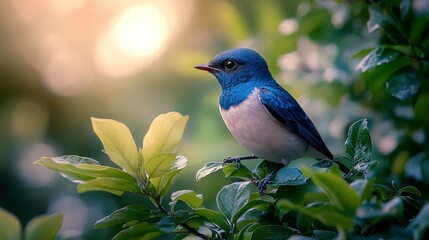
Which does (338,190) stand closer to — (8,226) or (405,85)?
Result: (8,226)

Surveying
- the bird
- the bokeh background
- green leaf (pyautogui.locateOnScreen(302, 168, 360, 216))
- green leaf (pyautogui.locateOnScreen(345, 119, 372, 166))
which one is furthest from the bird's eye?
green leaf (pyautogui.locateOnScreen(302, 168, 360, 216))

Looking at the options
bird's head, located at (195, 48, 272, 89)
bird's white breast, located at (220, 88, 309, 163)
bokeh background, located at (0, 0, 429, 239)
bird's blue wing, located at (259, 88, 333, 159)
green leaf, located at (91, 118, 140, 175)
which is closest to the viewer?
green leaf, located at (91, 118, 140, 175)

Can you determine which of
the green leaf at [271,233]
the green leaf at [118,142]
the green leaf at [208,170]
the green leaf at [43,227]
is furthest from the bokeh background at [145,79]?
the green leaf at [43,227]

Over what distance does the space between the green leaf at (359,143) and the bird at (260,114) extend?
573 millimetres

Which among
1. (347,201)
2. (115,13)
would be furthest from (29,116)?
(347,201)

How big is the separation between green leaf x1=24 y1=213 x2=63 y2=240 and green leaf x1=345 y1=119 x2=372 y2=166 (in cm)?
74

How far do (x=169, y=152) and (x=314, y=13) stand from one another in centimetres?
145

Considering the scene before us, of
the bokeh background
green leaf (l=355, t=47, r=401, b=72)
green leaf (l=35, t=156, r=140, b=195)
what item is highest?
green leaf (l=355, t=47, r=401, b=72)

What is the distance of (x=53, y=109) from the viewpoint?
13.2ft

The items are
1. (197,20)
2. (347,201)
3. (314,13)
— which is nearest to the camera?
(347,201)

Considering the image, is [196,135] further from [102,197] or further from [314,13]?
[314,13]

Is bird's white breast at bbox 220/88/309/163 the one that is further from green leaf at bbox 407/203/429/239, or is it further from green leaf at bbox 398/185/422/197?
green leaf at bbox 407/203/429/239

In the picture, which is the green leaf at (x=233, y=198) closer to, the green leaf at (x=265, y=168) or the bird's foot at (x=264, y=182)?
the bird's foot at (x=264, y=182)

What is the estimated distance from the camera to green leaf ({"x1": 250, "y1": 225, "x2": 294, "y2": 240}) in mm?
1526
